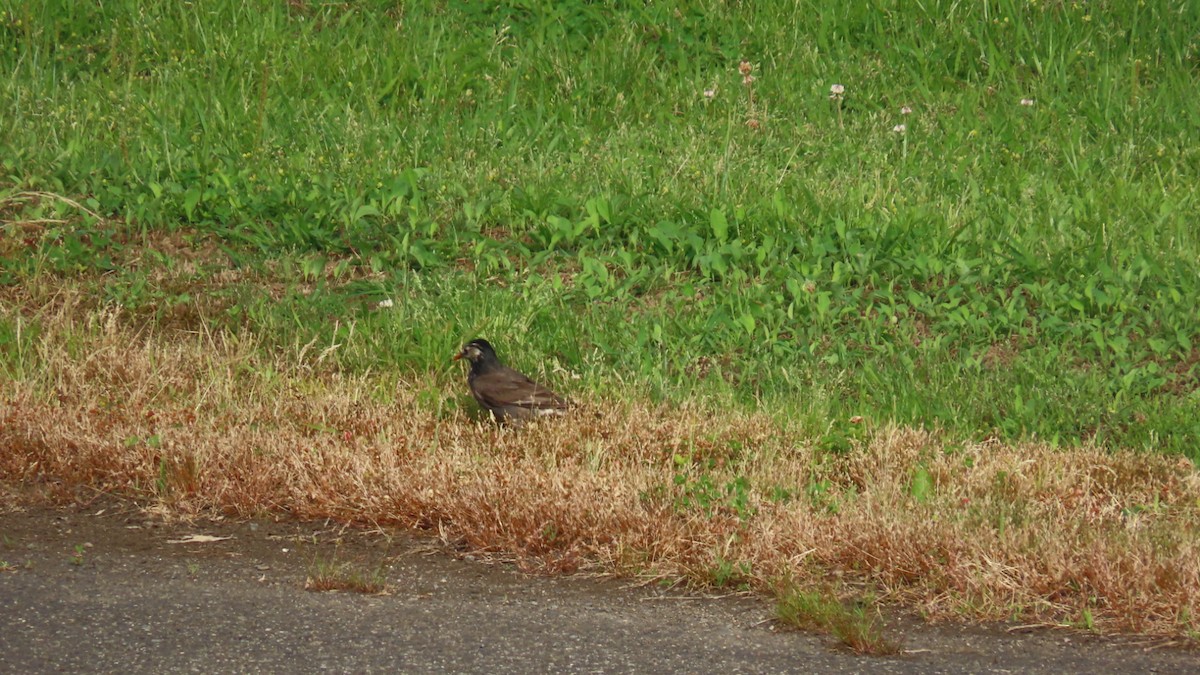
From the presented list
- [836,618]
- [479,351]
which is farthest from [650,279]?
[836,618]

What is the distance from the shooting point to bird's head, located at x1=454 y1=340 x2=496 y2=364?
7359 millimetres

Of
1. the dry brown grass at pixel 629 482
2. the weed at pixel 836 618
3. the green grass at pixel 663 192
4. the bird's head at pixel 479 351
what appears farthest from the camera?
the green grass at pixel 663 192

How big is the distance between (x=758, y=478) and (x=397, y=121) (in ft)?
17.0

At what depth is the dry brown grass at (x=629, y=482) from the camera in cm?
548

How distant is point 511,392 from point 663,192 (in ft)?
9.11

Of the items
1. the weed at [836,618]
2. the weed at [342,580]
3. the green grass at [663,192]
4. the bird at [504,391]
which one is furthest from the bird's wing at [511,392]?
the weed at [836,618]

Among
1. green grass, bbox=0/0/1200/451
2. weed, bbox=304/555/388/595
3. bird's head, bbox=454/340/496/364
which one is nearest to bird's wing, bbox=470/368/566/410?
bird's head, bbox=454/340/496/364

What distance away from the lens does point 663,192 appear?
950 centimetres

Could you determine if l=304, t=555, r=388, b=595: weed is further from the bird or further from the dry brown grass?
the bird

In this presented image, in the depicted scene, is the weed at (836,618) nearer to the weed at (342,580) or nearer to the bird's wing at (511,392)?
the weed at (342,580)

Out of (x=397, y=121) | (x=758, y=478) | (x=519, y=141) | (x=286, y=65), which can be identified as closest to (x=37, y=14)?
(x=286, y=65)

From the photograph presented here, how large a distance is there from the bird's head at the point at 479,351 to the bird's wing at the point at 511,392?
11 cm

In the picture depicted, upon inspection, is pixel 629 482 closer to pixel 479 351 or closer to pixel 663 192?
pixel 479 351

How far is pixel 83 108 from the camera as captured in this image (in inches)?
411
